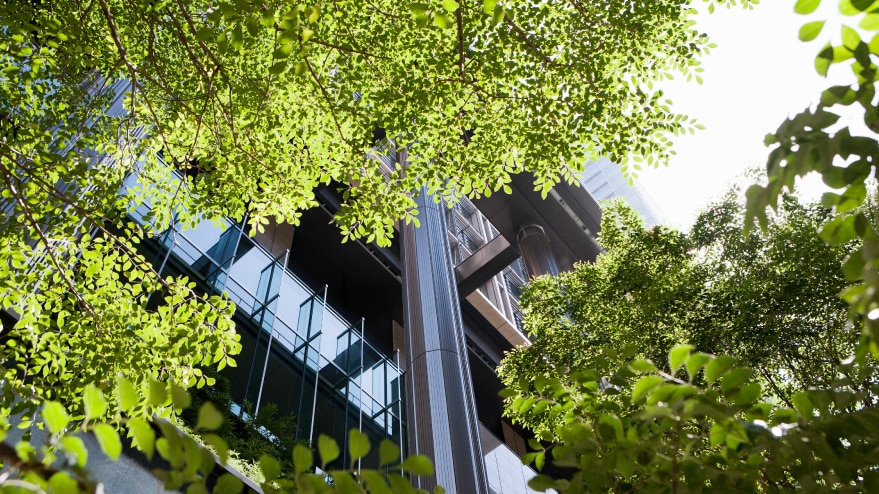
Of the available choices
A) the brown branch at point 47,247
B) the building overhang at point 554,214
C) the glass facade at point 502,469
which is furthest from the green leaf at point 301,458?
the building overhang at point 554,214

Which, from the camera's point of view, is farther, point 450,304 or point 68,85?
point 450,304

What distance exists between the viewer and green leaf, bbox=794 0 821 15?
166 cm

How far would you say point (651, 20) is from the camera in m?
6.25

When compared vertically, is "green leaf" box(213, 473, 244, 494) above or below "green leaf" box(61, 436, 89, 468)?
above

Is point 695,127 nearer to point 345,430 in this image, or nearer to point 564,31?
point 564,31

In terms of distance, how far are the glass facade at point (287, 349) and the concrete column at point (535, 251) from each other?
1056 centimetres

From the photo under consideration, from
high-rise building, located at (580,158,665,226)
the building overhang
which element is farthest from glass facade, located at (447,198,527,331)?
high-rise building, located at (580,158,665,226)

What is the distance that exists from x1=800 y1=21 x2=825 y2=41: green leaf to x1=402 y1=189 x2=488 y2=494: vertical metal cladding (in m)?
7.41

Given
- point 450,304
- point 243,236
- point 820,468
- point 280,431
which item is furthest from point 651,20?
point 243,236

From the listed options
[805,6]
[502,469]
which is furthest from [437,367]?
[805,6]

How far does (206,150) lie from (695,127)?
16.7 ft

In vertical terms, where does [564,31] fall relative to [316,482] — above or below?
above

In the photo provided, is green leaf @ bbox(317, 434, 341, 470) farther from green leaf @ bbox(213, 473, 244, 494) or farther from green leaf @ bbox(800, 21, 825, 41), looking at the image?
green leaf @ bbox(800, 21, 825, 41)

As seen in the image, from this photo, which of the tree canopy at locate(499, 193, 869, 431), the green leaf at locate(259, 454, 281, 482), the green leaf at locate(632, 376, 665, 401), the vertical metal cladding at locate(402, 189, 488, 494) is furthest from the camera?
the vertical metal cladding at locate(402, 189, 488, 494)
